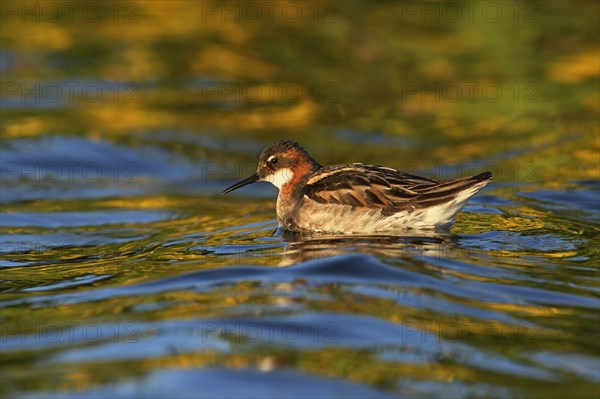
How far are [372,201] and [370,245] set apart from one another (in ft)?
2.83

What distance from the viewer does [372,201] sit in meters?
11.7

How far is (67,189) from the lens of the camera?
16391 mm

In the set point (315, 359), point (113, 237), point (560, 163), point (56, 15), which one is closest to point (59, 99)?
point (56, 15)

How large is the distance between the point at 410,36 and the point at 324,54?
2203 millimetres

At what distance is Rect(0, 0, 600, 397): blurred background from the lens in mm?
7594

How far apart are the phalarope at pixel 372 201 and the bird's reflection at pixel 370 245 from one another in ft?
0.60

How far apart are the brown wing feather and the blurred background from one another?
57 centimetres

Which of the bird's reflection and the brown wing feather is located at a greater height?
the brown wing feather
